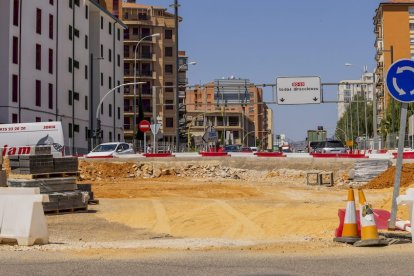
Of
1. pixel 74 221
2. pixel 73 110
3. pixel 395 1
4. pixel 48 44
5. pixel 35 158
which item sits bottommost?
pixel 74 221

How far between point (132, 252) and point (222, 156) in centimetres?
2545

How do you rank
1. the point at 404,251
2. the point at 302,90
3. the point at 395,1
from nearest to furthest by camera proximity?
the point at 404,251, the point at 302,90, the point at 395,1

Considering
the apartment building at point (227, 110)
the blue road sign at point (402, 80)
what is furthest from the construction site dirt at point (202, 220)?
the apartment building at point (227, 110)

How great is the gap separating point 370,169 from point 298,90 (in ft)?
52.4

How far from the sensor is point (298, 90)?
43.2m

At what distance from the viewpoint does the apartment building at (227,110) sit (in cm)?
4740

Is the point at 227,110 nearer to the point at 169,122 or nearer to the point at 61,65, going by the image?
the point at 169,122

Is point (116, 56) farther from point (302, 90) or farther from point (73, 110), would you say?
point (302, 90)

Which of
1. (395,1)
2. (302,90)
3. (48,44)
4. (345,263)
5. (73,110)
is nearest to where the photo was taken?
(345,263)

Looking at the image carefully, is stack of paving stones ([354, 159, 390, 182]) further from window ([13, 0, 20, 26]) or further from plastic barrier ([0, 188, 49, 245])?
window ([13, 0, 20, 26])

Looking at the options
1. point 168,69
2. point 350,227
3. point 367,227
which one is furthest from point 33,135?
point 168,69

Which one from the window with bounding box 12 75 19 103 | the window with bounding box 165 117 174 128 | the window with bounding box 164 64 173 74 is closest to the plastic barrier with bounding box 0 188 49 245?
the window with bounding box 12 75 19 103

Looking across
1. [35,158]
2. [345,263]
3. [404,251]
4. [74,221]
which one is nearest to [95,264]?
[345,263]

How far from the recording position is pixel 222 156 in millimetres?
35312
